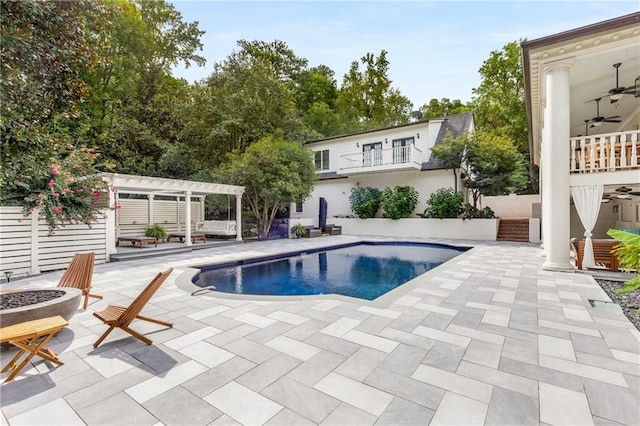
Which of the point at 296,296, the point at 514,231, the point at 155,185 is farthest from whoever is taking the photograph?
the point at 514,231

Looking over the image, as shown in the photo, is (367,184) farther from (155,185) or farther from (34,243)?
(34,243)

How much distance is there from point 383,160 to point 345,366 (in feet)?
50.0

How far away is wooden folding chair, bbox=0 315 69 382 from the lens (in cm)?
270

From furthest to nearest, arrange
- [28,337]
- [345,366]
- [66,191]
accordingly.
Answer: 1. [66,191]
2. [345,366]
3. [28,337]

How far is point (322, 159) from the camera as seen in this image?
20875 mm

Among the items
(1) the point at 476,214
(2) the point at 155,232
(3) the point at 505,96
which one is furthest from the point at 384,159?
(2) the point at 155,232

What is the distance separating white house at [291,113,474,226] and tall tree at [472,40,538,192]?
4.76m

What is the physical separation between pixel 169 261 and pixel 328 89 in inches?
997

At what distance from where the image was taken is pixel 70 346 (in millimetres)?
3365

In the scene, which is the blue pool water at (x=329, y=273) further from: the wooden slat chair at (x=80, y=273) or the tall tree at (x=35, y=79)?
the tall tree at (x=35, y=79)

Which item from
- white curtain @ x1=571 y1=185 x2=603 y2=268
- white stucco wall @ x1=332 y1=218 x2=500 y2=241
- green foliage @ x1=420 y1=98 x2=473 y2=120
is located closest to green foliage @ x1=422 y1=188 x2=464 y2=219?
white stucco wall @ x1=332 y1=218 x2=500 y2=241

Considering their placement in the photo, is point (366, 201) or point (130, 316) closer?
point (130, 316)

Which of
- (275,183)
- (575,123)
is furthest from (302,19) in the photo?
(575,123)

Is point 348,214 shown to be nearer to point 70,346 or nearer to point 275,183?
point 275,183
